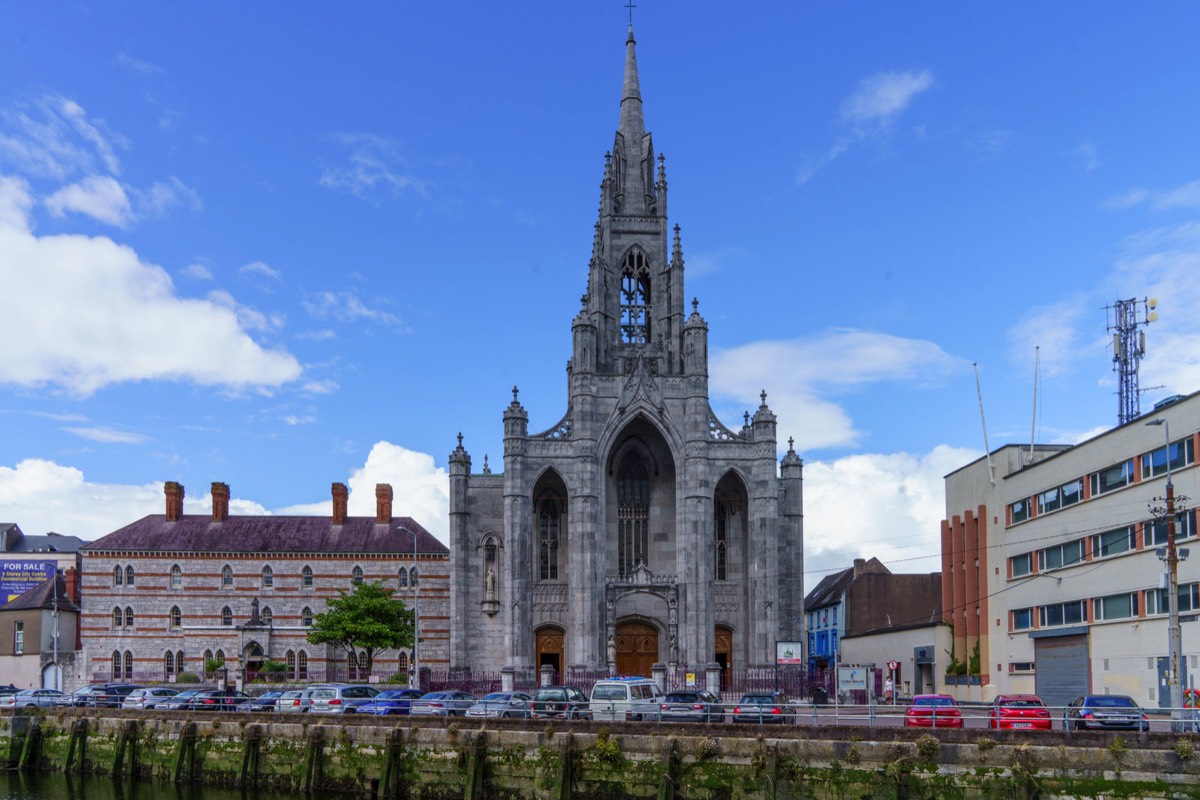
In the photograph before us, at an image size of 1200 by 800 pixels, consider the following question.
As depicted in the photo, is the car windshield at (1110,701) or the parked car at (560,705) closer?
the car windshield at (1110,701)

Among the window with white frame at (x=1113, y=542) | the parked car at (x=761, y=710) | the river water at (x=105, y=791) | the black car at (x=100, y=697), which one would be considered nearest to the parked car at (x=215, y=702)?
the river water at (x=105, y=791)

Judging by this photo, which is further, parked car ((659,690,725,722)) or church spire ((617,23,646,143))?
church spire ((617,23,646,143))

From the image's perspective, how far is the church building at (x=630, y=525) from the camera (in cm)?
6762

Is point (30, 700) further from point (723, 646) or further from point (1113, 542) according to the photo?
point (1113, 542)

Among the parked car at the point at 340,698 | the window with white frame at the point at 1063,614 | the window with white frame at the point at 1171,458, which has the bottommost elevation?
the parked car at the point at 340,698

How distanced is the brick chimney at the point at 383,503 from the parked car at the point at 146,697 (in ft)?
98.0

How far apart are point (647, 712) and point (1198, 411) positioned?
22.8 m

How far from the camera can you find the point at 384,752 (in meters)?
37.0

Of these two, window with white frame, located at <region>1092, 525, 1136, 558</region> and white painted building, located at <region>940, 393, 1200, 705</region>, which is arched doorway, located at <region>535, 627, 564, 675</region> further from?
window with white frame, located at <region>1092, 525, 1136, 558</region>

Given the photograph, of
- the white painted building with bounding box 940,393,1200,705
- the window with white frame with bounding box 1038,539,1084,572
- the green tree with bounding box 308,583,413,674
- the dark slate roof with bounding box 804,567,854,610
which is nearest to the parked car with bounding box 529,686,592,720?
the white painted building with bounding box 940,393,1200,705

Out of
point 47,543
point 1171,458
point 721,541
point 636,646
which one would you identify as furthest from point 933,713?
point 47,543

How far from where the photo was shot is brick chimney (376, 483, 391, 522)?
82.1m

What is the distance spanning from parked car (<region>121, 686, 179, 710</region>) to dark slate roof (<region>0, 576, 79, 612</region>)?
92.1 ft

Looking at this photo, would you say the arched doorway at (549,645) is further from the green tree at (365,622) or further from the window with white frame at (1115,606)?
the window with white frame at (1115,606)
